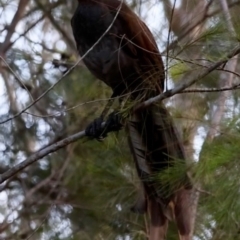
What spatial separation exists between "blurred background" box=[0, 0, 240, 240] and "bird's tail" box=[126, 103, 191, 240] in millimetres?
60

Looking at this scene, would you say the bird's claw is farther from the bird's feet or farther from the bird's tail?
the bird's tail

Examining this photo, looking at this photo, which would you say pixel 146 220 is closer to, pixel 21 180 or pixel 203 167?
pixel 203 167

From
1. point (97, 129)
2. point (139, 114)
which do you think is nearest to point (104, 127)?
point (97, 129)

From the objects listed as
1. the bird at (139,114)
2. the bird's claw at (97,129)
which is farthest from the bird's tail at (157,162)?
the bird's claw at (97,129)

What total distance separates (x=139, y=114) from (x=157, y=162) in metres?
0.25

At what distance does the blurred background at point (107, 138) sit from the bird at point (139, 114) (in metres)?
0.07

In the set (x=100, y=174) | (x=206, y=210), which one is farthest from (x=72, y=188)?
(x=206, y=210)

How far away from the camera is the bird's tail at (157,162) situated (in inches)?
132

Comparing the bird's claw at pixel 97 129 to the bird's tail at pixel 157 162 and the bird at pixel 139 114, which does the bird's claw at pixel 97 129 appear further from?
the bird's tail at pixel 157 162

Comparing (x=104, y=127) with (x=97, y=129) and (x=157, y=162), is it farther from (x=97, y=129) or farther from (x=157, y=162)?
(x=157, y=162)

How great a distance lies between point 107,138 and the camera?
12.3ft

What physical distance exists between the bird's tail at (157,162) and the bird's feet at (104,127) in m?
0.06

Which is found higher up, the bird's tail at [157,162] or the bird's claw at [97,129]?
the bird's claw at [97,129]

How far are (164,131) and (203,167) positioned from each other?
0.43 meters
